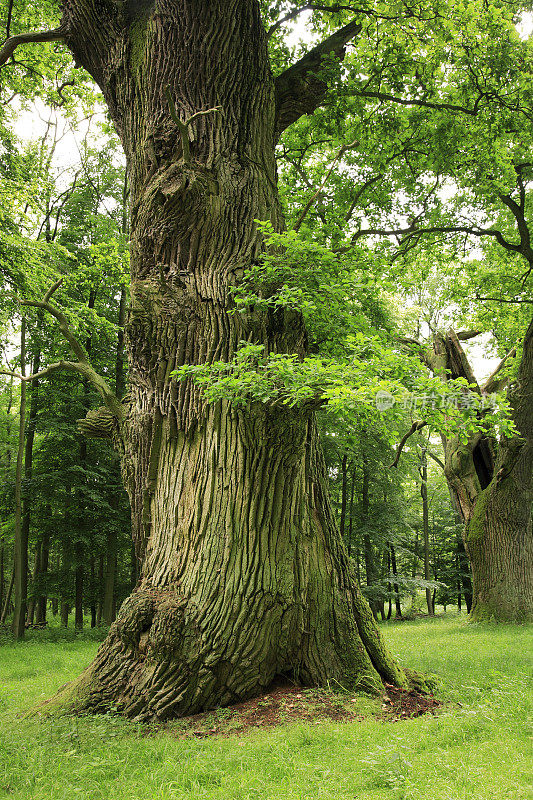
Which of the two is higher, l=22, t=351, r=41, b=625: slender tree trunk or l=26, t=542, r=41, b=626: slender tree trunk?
l=22, t=351, r=41, b=625: slender tree trunk

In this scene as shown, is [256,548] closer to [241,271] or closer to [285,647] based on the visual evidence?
[285,647]

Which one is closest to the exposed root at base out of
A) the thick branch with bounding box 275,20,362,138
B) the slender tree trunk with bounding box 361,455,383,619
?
the thick branch with bounding box 275,20,362,138

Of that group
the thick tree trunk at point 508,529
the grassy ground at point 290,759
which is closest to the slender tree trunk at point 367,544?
the thick tree trunk at point 508,529

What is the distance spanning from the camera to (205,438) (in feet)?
16.0

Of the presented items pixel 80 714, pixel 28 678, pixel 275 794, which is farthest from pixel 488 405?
pixel 28 678

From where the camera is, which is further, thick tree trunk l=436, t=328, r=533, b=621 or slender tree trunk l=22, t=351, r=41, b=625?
slender tree trunk l=22, t=351, r=41, b=625

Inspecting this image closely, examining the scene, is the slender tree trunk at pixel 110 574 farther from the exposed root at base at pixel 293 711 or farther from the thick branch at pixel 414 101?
the thick branch at pixel 414 101

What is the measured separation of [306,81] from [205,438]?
179 inches

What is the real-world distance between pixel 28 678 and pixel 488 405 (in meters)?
7.60

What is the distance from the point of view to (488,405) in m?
3.57

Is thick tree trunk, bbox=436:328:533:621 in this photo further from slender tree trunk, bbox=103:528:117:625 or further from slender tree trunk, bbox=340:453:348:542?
slender tree trunk, bbox=103:528:117:625

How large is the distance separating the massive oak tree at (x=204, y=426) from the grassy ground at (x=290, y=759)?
0.63m

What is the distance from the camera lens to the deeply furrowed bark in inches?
174

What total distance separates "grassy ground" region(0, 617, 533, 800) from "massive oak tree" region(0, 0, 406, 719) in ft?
2.07
